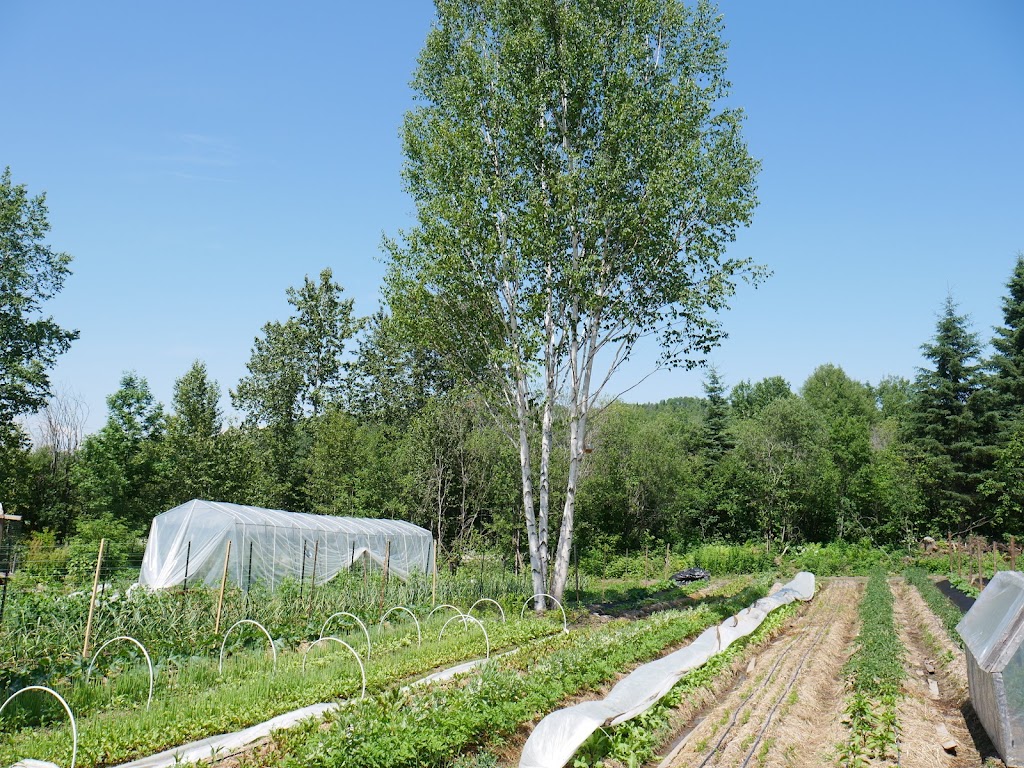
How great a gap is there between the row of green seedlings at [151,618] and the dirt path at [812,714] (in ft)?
24.9

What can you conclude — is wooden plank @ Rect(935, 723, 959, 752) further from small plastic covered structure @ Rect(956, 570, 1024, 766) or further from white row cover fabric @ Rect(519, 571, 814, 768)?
white row cover fabric @ Rect(519, 571, 814, 768)

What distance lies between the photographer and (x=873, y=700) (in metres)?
9.27

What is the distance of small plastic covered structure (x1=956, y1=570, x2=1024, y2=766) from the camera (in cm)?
740

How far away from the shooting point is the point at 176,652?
10945 mm

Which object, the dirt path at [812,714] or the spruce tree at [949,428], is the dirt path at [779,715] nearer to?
the dirt path at [812,714]

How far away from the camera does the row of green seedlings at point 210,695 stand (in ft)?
22.7

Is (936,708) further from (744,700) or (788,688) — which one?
(744,700)

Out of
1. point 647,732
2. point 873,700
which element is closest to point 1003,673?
point 873,700

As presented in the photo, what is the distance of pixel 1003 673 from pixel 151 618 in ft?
39.7

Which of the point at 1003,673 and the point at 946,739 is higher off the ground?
the point at 1003,673

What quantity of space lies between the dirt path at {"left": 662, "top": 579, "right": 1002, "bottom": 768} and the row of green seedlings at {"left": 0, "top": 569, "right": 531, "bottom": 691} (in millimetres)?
7577

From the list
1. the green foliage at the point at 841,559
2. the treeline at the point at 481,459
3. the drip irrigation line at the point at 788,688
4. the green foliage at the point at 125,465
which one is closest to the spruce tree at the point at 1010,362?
the treeline at the point at 481,459

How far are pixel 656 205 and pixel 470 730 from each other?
13397 millimetres

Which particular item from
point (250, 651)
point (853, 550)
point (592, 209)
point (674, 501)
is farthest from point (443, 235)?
point (853, 550)
